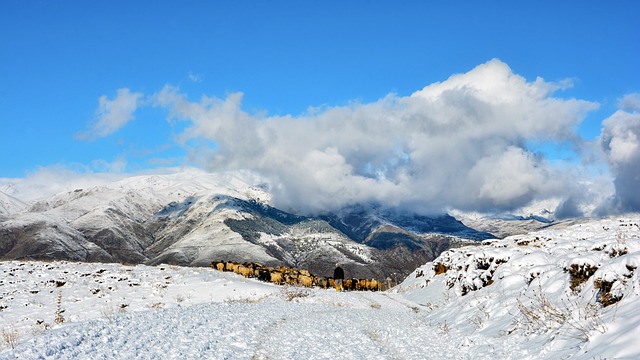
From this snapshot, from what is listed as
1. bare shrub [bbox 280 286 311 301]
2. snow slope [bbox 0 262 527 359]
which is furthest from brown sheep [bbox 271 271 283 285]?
snow slope [bbox 0 262 527 359]

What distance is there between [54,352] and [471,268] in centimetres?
2972

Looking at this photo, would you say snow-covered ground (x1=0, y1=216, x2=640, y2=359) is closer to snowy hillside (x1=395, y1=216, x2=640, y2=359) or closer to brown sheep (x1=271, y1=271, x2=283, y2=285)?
snowy hillside (x1=395, y1=216, x2=640, y2=359)

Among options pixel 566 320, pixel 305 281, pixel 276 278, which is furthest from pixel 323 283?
pixel 566 320

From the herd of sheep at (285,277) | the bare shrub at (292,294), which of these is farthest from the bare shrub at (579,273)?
the herd of sheep at (285,277)

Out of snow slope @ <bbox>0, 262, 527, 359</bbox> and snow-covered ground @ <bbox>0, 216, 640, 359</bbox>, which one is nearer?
snow-covered ground @ <bbox>0, 216, 640, 359</bbox>

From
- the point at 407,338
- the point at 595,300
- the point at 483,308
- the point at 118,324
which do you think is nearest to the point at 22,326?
the point at 118,324

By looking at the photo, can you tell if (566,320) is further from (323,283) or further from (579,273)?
(323,283)

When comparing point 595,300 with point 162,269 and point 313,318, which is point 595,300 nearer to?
point 313,318

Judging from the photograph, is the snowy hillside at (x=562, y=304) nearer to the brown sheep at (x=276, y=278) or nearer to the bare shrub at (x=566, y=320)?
the bare shrub at (x=566, y=320)

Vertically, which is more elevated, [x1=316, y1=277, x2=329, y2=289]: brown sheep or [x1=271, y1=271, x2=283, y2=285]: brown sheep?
[x1=271, y1=271, x2=283, y2=285]: brown sheep

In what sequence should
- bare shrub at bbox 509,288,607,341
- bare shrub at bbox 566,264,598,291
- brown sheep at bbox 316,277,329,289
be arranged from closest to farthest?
bare shrub at bbox 509,288,607,341
bare shrub at bbox 566,264,598,291
brown sheep at bbox 316,277,329,289

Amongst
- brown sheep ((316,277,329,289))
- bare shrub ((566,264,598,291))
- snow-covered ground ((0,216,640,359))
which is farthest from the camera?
brown sheep ((316,277,329,289))

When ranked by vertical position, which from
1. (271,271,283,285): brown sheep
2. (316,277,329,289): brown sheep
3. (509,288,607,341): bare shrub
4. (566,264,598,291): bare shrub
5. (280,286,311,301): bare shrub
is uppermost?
(271,271,283,285): brown sheep

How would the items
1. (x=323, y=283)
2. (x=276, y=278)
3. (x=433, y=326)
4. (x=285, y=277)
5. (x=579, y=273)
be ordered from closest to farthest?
(x=579, y=273), (x=433, y=326), (x=276, y=278), (x=285, y=277), (x=323, y=283)
